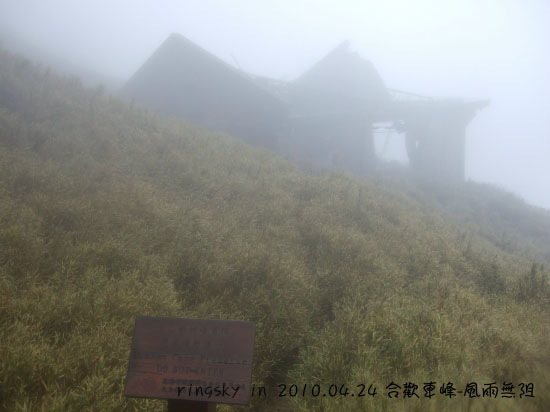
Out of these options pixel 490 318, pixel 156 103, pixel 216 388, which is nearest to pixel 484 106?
pixel 156 103

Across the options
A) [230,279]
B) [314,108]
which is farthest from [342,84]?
[230,279]

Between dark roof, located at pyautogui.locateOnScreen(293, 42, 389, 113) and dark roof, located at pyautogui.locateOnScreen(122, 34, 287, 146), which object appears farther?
dark roof, located at pyautogui.locateOnScreen(293, 42, 389, 113)

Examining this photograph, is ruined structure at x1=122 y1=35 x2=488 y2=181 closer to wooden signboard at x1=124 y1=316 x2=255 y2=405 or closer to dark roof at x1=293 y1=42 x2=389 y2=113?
dark roof at x1=293 y1=42 x2=389 y2=113

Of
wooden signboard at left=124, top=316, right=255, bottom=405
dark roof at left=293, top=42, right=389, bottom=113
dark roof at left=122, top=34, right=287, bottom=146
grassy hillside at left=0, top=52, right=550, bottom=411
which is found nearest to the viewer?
wooden signboard at left=124, top=316, right=255, bottom=405

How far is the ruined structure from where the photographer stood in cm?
2044

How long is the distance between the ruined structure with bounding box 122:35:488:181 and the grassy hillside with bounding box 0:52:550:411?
10.0 meters

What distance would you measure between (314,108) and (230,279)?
22206 mm

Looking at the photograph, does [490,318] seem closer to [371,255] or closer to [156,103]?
[371,255]

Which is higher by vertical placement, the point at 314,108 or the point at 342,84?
the point at 342,84

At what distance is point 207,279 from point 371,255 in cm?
338

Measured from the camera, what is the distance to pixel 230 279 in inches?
219

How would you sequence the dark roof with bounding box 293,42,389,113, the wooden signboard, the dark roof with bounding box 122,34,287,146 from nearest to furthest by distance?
the wooden signboard < the dark roof with bounding box 122,34,287,146 < the dark roof with bounding box 293,42,389,113

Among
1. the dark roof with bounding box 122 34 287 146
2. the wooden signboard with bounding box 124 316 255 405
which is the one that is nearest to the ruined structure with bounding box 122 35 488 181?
the dark roof with bounding box 122 34 287 146

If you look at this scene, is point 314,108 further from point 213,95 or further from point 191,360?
point 191,360
